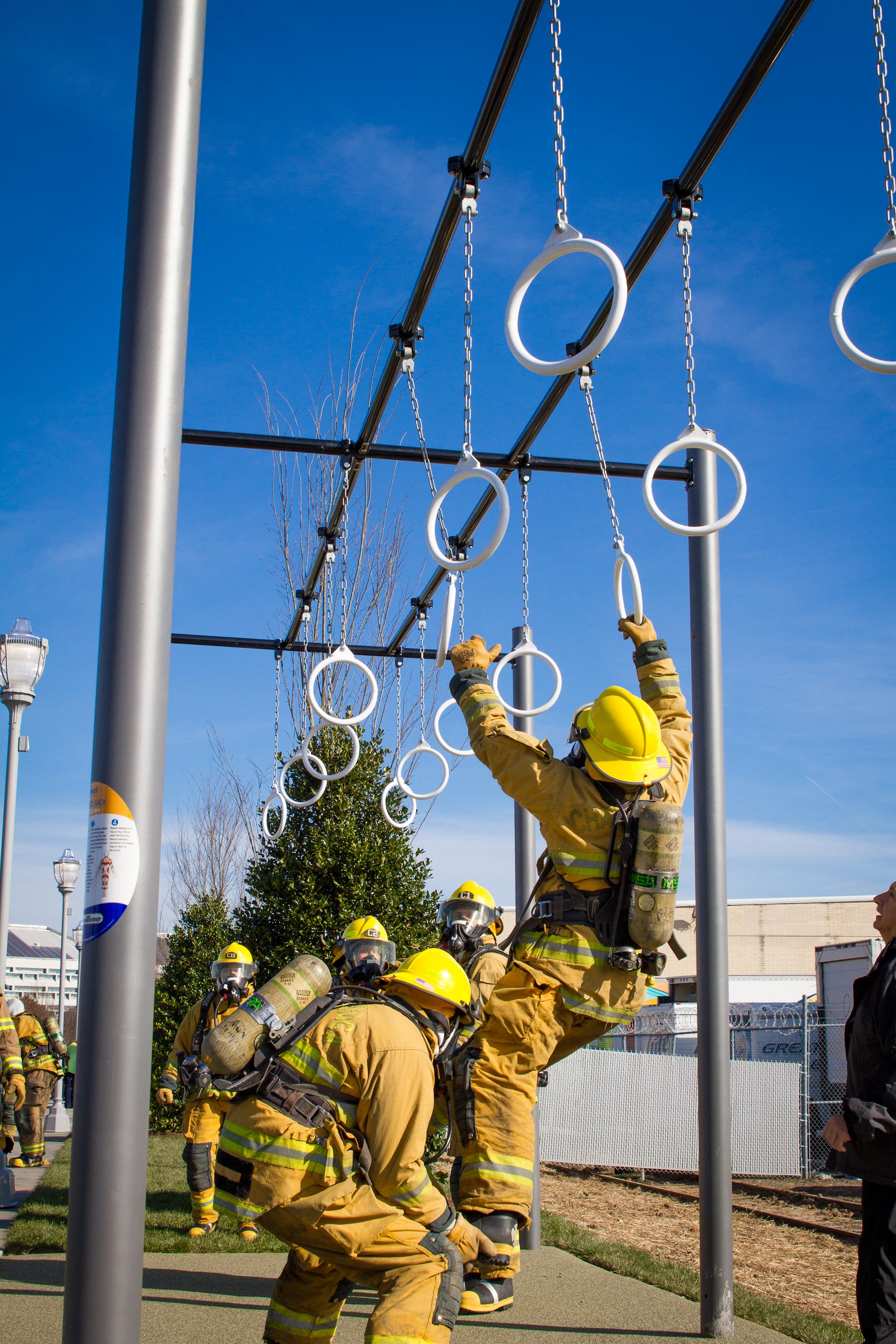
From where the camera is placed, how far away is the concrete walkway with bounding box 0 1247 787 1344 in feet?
19.7

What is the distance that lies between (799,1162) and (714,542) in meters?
11.8

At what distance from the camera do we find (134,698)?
299 cm

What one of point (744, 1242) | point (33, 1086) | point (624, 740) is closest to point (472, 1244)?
point (624, 740)

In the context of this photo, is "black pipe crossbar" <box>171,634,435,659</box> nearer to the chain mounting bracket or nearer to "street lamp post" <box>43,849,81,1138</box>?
the chain mounting bracket

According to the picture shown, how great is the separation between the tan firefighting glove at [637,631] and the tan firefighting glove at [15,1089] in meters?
9.10

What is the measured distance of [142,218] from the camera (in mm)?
3180

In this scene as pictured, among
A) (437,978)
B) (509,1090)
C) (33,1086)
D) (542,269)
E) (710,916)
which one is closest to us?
(542,269)

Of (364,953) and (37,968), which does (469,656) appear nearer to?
(364,953)

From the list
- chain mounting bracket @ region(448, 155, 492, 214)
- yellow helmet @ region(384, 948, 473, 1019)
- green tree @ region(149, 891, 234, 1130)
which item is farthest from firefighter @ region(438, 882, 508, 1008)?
green tree @ region(149, 891, 234, 1130)

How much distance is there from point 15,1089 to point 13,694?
4.28 metres

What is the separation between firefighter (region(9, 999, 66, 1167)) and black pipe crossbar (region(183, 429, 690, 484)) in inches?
396

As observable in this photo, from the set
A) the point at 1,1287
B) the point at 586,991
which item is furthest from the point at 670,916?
the point at 1,1287

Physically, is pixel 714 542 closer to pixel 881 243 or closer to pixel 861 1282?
pixel 881 243

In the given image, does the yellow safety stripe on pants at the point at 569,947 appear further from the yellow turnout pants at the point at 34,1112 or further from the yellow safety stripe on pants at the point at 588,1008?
the yellow turnout pants at the point at 34,1112
